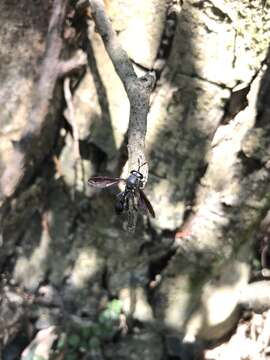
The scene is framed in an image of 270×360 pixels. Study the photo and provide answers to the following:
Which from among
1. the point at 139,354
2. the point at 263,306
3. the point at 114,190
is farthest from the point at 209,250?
the point at 139,354

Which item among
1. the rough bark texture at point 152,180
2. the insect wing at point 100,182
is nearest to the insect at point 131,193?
the insect wing at point 100,182

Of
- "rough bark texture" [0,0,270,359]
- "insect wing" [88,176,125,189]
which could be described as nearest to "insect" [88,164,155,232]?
"insect wing" [88,176,125,189]

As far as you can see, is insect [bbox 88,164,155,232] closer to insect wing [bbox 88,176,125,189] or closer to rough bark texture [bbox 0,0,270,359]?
insect wing [bbox 88,176,125,189]

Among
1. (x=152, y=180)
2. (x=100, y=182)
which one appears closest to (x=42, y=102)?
(x=152, y=180)

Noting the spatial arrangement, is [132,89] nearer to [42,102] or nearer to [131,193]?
[131,193]

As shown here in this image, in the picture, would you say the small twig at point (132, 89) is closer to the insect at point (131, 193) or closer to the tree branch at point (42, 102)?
the insect at point (131, 193)

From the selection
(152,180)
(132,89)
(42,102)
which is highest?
(132,89)

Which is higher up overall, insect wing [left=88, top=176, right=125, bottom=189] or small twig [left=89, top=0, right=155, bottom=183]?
small twig [left=89, top=0, right=155, bottom=183]
